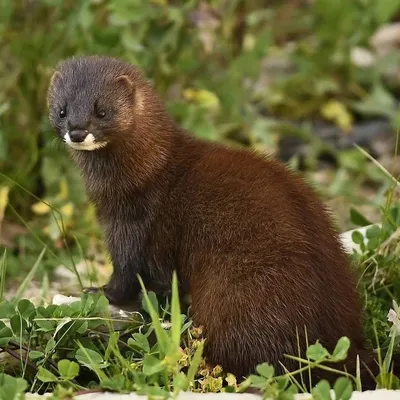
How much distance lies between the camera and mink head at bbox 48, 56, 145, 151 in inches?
156

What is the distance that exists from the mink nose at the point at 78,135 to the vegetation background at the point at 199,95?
97cm

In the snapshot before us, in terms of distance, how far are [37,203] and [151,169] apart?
2.42 metres

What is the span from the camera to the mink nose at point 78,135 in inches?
155

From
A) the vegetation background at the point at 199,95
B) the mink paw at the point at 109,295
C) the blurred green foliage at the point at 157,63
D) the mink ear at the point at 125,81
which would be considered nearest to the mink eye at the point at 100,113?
the mink ear at the point at 125,81

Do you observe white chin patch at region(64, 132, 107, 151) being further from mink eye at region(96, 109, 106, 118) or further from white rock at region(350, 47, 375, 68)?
white rock at region(350, 47, 375, 68)

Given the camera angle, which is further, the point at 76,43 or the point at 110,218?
the point at 76,43

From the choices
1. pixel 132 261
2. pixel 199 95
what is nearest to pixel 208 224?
pixel 132 261

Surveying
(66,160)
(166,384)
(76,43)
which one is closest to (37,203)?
(66,160)

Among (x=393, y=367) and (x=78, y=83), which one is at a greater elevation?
(x=78, y=83)

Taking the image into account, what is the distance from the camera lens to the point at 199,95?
21.5ft

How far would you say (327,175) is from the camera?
24.8 feet

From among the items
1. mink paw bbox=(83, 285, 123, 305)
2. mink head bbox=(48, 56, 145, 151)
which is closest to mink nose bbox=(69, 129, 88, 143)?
mink head bbox=(48, 56, 145, 151)

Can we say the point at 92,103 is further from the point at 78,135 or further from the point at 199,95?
the point at 199,95

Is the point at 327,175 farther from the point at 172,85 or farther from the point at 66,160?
the point at 66,160
